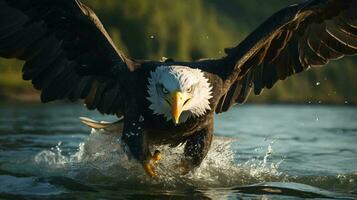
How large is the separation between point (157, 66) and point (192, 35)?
5946 centimetres

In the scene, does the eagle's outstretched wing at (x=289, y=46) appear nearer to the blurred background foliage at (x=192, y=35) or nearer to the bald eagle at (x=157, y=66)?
the bald eagle at (x=157, y=66)

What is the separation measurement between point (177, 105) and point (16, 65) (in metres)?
44.7

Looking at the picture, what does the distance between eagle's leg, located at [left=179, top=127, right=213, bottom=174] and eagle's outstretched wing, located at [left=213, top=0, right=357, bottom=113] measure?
58 cm

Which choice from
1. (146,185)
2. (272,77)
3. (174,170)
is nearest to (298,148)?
(272,77)

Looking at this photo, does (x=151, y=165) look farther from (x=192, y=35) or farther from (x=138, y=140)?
(x=192, y=35)

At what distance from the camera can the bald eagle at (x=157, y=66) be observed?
7406 millimetres

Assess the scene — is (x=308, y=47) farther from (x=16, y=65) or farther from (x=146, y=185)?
(x=16, y=65)

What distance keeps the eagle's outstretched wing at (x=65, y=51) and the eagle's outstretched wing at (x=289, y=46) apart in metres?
1.21

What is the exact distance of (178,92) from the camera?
22.2ft

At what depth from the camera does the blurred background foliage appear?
59.5 m

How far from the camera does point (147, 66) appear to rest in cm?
777

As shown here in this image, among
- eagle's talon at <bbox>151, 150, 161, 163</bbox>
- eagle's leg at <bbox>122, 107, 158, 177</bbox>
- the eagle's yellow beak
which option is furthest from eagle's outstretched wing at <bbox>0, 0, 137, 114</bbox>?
the eagle's yellow beak

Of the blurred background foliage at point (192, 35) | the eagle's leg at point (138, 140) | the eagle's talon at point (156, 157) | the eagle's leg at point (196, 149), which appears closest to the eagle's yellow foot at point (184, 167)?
the eagle's leg at point (196, 149)

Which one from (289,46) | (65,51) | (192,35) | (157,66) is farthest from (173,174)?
(192,35)
